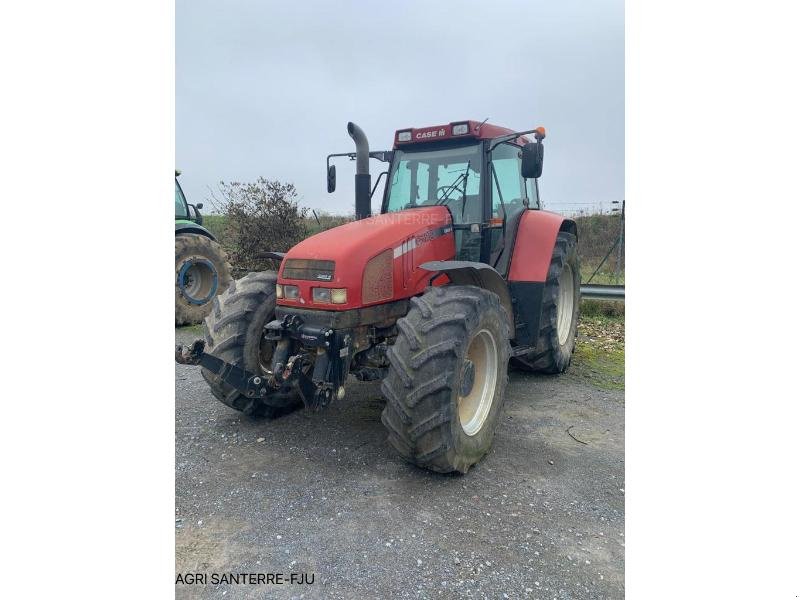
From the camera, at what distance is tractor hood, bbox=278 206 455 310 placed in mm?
3303

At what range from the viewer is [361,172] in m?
4.46

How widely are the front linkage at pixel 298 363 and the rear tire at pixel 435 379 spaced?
0.44 meters

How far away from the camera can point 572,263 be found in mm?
5637

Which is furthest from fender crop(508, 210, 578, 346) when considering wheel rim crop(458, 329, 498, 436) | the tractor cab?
wheel rim crop(458, 329, 498, 436)

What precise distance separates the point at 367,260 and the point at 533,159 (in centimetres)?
151

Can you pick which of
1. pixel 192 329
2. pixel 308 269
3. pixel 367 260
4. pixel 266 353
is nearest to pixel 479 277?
pixel 367 260

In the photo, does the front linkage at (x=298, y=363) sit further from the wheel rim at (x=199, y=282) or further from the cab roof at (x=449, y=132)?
the wheel rim at (x=199, y=282)

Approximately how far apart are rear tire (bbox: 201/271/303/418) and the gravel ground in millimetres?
227

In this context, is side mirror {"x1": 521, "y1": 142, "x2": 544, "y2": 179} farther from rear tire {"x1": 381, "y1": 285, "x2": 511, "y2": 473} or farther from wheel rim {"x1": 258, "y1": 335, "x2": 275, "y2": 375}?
wheel rim {"x1": 258, "y1": 335, "x2": 275, "y2": 375}

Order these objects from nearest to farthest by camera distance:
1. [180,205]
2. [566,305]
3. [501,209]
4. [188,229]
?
[501,209] → [566,305] → [188,229] → [180,205]

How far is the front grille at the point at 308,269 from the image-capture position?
130 inches

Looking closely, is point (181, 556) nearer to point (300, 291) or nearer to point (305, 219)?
point (300, 291)

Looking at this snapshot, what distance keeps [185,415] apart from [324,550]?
7.12 ft

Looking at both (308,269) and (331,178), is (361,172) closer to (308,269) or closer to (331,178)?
(331,178)
